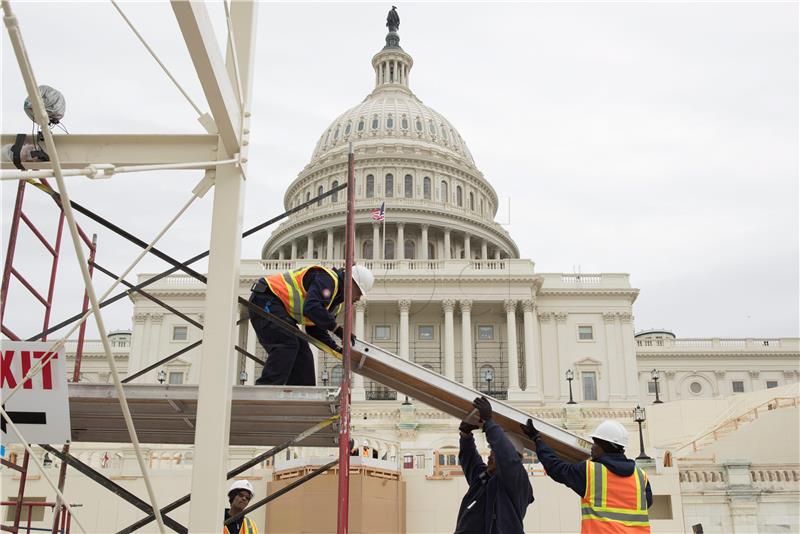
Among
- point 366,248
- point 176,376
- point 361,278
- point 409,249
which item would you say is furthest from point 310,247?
point 361,278

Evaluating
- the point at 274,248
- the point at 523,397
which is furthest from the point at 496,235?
the point at 523,397

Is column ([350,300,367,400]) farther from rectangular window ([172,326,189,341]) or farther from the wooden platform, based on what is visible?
the wooden platform

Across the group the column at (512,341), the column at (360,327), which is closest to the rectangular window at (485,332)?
the column at (512,341)

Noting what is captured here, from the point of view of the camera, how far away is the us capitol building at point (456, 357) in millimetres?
23547

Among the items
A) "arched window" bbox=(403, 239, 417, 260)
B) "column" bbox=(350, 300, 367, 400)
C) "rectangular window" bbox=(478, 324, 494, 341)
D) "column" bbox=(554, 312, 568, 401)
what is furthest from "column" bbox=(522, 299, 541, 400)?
"arched window" bbox=(403, 239, 417, 260)

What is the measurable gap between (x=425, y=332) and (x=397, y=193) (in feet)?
79.2

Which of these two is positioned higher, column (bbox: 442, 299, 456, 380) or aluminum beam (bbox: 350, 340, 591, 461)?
column (bbox: 442, 299, 456, 380)

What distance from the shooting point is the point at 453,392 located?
8.62 meters

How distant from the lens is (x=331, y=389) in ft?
26.0

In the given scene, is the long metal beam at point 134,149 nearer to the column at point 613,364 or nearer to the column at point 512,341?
the column at point 512,341

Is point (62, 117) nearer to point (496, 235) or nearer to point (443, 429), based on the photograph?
point (443, 429)

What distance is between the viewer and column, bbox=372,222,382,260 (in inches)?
2933

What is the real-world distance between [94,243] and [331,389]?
455 cm

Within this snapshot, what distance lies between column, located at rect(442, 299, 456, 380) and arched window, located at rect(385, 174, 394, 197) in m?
25.0
